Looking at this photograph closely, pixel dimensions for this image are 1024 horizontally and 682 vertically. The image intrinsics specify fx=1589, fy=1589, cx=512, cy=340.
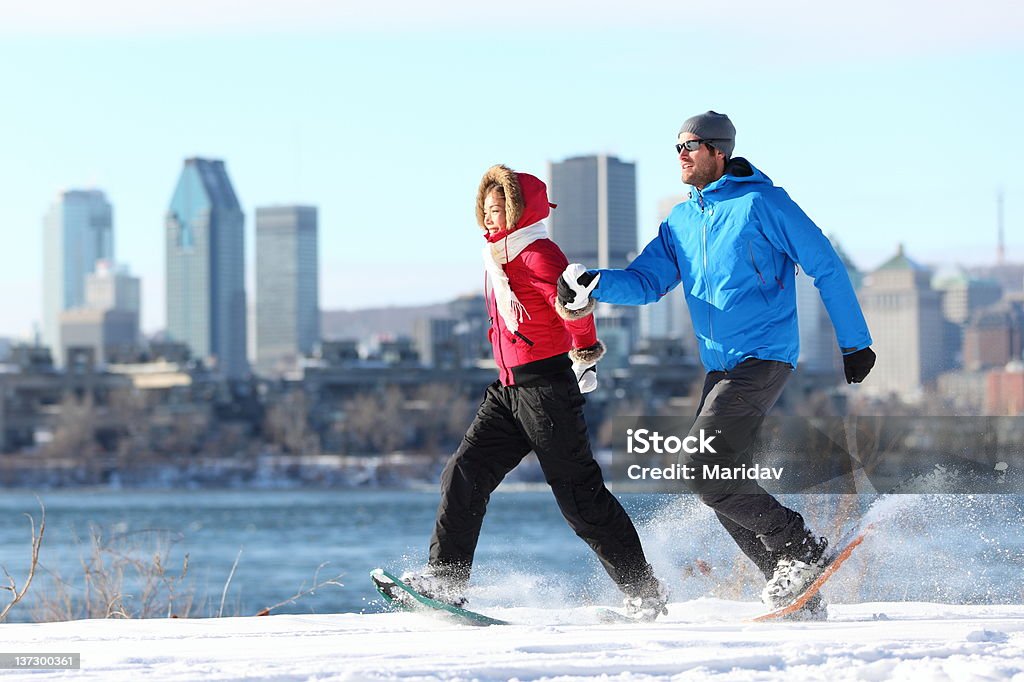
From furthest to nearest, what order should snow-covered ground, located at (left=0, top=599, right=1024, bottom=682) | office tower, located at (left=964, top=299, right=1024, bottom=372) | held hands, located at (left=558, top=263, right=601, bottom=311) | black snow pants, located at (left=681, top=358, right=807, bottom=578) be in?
office tower, located at (left=964, top=299, right=1024, bottom=372), black snow pants, located at (left=681, top=358, right=807, bottom=578), held hands, located at (left=558, top=263, right=601, bottom=311), snow-covered ground, located at (left=0, top=599, right=1024, bottom=682)

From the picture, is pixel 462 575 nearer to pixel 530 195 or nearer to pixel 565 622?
pixel 565 622

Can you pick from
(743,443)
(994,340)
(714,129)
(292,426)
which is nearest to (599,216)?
(292,426)

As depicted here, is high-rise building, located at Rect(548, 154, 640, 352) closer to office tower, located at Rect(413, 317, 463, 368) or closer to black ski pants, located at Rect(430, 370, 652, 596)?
office tower, located at Rect(413, 317, 463, 368)

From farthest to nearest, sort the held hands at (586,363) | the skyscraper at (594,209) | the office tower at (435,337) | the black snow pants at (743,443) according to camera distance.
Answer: the skyscraper at (594,209) < the office tower at (435,337) < the held hands at (586,363) < the black snow pants at (743,443)

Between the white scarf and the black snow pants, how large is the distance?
0.63 metres

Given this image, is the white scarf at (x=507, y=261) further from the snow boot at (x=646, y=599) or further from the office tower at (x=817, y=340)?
the office tower at (x=817, y=340)

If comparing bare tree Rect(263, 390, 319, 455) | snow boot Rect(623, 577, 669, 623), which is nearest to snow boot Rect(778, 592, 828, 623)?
snow boot Rect(623, 577, 669, 623)

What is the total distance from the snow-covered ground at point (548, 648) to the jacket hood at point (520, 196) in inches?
48.9

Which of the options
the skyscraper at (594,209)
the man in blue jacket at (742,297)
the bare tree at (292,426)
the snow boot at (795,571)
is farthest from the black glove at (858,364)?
the skyscraper at (594,209)

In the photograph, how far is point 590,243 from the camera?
13950 centimetres

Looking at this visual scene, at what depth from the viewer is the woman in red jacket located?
490 cm

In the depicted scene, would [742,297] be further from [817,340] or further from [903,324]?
[903,324]

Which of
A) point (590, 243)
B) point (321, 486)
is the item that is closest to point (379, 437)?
point (321, 486)

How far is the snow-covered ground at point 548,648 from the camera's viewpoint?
3508 millimetres
